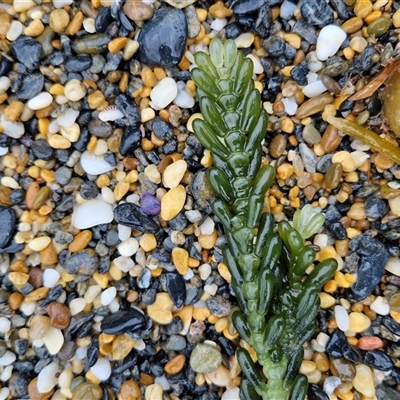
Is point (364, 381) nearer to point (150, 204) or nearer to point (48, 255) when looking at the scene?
point (150, 204)

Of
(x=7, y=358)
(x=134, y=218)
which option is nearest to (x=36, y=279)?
(x=7, y=358)

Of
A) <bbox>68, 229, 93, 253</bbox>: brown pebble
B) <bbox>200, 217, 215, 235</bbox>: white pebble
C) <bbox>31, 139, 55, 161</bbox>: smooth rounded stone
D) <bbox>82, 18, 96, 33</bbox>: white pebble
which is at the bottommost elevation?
<bbox>68, 229, 93, 253</bbox>: brown pebble

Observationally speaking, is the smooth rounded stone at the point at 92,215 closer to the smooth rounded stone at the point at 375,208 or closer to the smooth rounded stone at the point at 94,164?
the smooth rounded stone at the point at 94,164

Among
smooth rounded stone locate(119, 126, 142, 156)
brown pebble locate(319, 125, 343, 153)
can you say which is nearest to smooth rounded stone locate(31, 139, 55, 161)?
smooth rounded stone locate(119, 126, 142, 156)

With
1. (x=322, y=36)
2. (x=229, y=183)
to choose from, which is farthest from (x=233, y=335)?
(x=322, y=36)

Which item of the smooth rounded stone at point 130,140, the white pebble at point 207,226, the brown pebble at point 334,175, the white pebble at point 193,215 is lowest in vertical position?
the white pebble at point 207,226

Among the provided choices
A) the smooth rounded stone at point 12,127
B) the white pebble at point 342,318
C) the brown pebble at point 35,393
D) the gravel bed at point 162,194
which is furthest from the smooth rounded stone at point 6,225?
the white pebble at point 342,318

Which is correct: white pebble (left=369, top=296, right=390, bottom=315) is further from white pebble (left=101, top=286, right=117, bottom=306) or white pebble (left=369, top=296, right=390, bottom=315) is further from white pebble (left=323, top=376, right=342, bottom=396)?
white pebble (left=101, top=286, right=117, bottom=306)
